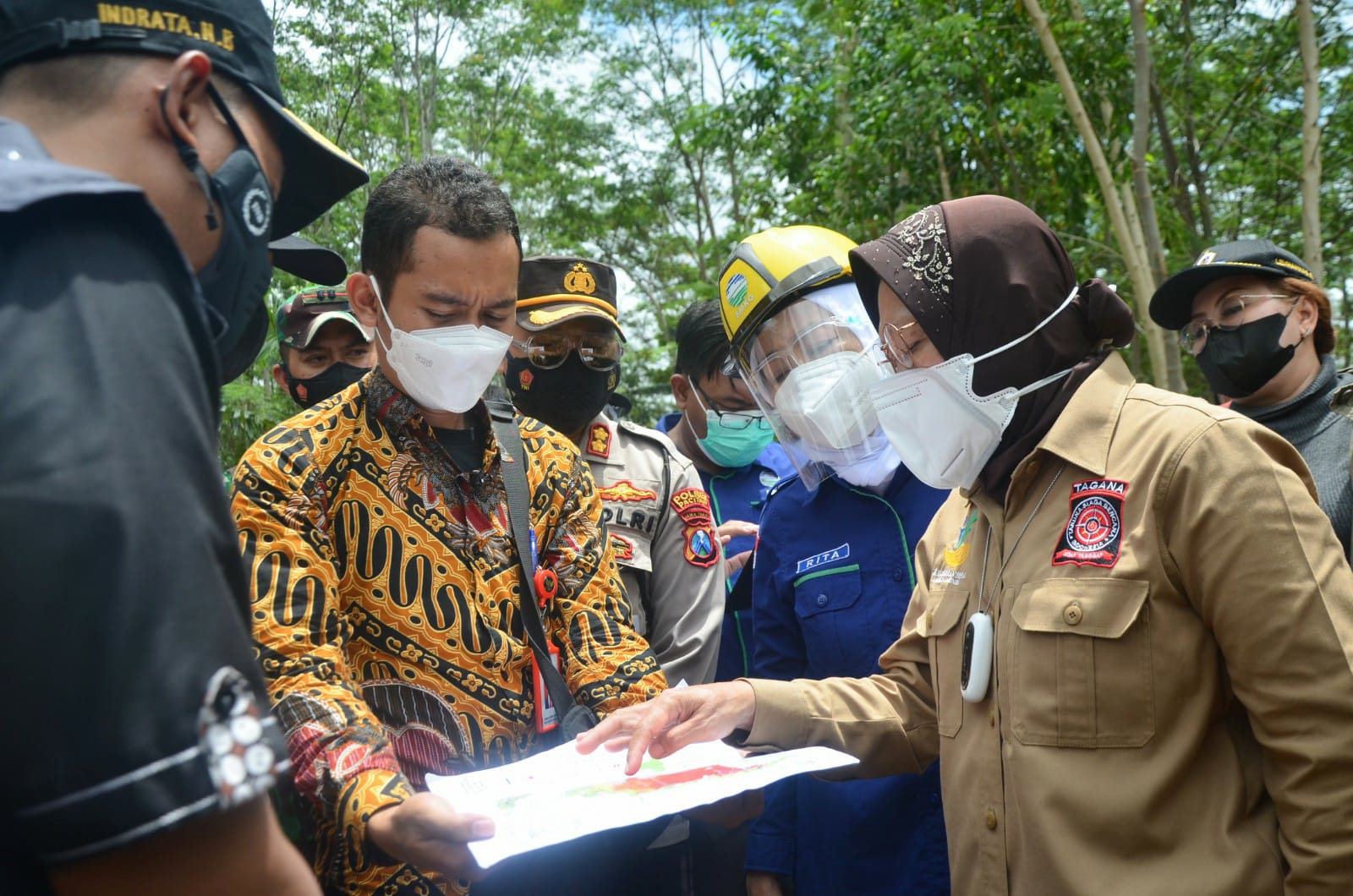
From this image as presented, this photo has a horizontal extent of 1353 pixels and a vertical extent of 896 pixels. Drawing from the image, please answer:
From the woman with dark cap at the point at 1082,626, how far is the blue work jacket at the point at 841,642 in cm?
37

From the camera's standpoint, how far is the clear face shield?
3.21 m

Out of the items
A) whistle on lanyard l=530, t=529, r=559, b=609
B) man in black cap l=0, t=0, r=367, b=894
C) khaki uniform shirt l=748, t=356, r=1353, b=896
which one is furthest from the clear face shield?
man in black cap l=0, t=0, r=367, b=894

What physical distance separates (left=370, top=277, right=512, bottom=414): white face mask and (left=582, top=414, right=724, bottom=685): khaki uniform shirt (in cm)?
94

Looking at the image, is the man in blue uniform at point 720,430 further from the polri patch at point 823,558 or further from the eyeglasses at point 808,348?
the polri patch at point 823,558

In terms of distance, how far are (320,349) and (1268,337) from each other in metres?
3.74

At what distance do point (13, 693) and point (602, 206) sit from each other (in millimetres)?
23454

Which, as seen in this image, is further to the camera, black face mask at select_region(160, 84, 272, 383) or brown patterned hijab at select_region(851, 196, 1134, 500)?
brown patterned hijab at select_region(851, 196, 1134, 500)

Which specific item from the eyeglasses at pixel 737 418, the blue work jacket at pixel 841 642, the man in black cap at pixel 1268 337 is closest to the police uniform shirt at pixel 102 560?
the blue work jacket at pixel 841 642

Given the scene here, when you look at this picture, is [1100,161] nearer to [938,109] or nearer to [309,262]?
[938,109]

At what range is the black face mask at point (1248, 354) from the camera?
4109 millimetres

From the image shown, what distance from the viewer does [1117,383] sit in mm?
2285

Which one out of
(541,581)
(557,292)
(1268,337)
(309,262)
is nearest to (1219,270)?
(1268,337)

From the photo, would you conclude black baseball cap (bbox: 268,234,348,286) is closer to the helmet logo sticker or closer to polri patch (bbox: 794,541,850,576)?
the helmet logo sticker

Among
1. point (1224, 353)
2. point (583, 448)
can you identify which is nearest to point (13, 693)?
point (583, 448)
